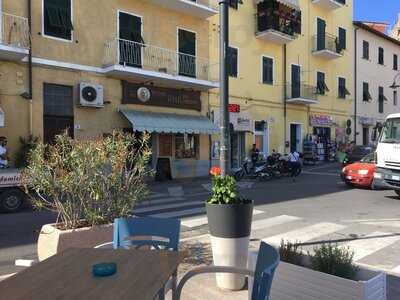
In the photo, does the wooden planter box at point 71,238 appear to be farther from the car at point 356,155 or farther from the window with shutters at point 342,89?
the window with shutters at point 342,89

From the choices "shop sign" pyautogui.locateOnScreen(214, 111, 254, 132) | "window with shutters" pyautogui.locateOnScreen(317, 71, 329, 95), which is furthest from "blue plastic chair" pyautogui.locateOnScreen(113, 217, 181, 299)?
"window with shutters" pyautogui.locateOnScreen(317, 71, 329, 95)

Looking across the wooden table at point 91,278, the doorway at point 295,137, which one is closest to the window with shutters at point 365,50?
the doorway at point 295,137

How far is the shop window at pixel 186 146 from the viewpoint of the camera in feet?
70.7

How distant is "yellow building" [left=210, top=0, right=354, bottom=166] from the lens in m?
24.8

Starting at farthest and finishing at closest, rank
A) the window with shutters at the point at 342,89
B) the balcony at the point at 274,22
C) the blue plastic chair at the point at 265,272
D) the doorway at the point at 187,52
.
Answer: the window with shutters at the point at 342,89 < the balcony at the point at 274,22 < the doorway at the point at 187,52 < the blue plastic chair at the point at 265,272

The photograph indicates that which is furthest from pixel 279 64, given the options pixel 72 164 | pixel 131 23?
pixel 72 164

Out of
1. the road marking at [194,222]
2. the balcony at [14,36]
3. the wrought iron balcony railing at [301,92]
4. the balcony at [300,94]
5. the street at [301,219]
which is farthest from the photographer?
the wrought iron balcony railing at [301,92]

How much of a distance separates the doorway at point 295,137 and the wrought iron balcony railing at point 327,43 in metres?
5.53

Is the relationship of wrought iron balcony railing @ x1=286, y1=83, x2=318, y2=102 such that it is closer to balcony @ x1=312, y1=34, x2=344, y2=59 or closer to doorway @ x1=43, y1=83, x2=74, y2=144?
balcony @ x1=312, y1=34, x2=344, y2=59

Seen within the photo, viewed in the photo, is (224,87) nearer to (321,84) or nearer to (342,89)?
(321,84)

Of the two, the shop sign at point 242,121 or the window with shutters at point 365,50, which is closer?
the shop sign at point 242,121

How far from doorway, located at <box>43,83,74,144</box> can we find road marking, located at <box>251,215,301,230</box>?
949 cm

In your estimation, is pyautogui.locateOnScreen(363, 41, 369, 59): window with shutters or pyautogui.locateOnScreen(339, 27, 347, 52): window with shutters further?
pyautogui.locateOnScreen(363, 41, 369, 59): window with shutters

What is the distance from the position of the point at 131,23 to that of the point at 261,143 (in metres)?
10.8
